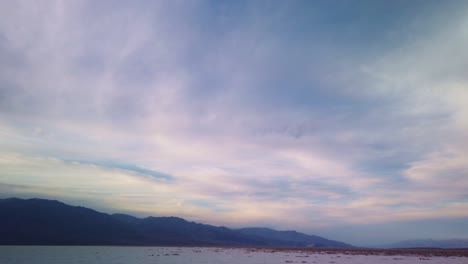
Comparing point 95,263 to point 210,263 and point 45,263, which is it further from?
point 210,263

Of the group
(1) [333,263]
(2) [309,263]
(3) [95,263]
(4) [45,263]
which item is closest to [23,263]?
(4) [45,263]

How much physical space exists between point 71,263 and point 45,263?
4.66 metres

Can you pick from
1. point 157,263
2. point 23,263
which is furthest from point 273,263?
point 23,263

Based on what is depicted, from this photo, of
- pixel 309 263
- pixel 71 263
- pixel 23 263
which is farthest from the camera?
pixel 309 263

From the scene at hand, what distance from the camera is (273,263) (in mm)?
71312

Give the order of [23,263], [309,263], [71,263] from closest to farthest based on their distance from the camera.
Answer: [23,263], [71,263], [309,263]

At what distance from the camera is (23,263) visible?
65.4m

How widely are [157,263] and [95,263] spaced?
12.1m

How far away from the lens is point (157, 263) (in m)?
69.1

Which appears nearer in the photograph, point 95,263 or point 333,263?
point 95,263

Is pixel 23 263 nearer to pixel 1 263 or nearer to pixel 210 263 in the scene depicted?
pixel 1 263

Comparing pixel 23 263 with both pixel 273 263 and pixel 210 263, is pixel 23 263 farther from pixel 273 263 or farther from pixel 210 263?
pixel 273 263

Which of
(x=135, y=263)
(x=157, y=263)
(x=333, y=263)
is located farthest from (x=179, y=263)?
(x=333, y=263)

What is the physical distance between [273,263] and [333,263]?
1435 centimetres
